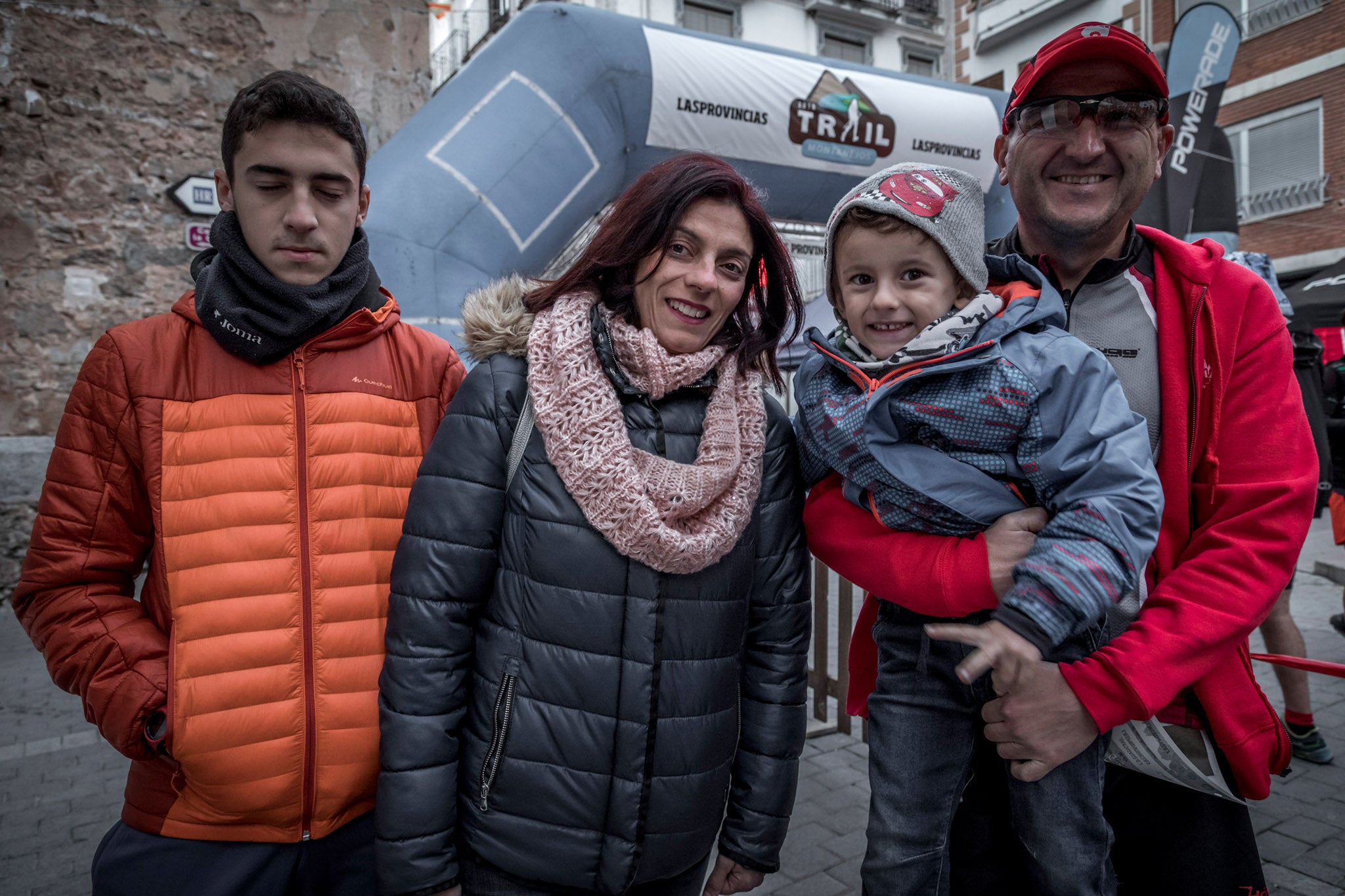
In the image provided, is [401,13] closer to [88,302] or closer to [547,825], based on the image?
[88,302]

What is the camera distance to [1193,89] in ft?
21.9

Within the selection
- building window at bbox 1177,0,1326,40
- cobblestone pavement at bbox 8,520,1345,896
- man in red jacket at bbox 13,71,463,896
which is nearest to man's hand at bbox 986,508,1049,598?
man in red jacket at bbox 13,71,463,896

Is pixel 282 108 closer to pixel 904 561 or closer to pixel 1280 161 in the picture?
pixel 904 561

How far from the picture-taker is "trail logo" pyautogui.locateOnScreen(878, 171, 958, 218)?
157 centimetres

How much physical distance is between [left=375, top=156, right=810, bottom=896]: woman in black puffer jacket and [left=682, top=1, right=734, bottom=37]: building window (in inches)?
850

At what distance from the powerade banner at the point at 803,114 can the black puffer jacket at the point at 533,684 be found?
4737 mm

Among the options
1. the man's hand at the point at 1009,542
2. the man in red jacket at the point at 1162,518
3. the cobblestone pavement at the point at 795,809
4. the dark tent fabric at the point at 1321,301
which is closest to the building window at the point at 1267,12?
the dark tent fabric at the point at 1321,301

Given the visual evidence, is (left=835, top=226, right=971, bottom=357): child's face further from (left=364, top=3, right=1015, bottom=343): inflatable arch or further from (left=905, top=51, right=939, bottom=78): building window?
(left=905, top=51, right=939, bottom=78): building window

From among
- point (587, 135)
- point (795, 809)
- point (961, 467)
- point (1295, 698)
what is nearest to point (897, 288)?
point (961, 467)

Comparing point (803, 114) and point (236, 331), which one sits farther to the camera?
point (803, 114)

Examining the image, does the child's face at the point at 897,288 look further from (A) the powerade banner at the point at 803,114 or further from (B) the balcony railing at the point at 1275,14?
(B) the balcony railing at the point at 1275,14

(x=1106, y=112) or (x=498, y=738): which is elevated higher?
(x=1106, y=112)

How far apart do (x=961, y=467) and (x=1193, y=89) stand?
286 inches

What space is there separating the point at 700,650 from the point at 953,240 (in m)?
0.98
